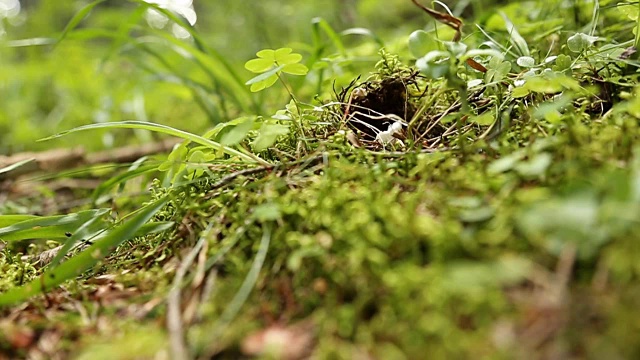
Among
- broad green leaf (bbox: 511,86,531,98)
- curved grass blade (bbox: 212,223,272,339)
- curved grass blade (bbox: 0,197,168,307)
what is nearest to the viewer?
curved grass blade (bbox: 212,223,272,339)

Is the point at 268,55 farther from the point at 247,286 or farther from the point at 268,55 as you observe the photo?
the point at 247,286

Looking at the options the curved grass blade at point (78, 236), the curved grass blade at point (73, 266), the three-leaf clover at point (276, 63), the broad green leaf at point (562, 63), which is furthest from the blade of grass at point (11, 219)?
the broad green leaf at point (562, 63)

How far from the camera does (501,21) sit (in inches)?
70.8

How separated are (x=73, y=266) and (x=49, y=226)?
0.95ft

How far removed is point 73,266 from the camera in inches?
36.0

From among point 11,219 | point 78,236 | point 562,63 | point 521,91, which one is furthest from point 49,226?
point 562,63

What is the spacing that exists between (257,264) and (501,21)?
4.77ft

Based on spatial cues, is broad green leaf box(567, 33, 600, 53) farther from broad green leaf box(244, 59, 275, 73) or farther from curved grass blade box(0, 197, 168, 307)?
curved grass blade box(0, 197, 168, 307)

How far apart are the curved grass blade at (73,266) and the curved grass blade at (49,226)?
23 cm

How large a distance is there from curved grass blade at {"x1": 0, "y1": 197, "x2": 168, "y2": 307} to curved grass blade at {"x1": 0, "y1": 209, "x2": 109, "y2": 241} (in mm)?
226

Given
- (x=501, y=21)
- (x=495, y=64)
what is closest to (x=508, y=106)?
(x=495, y=64)

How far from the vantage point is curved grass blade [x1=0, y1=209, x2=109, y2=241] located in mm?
1135

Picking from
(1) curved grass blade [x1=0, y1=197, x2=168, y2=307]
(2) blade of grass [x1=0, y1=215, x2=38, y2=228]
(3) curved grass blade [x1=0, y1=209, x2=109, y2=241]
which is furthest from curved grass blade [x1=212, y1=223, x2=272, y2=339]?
(2) blade of grass [x1=0, y1=215, x2=38, y2=228]

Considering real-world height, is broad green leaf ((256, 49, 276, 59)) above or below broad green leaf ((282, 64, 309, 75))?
above
